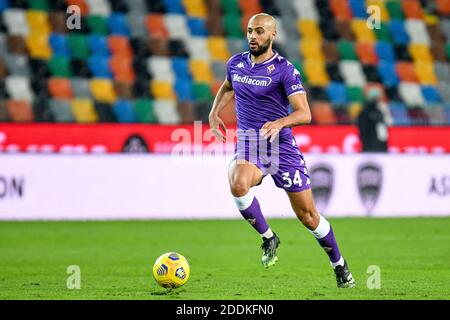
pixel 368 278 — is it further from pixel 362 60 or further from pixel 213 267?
pixel 362 60

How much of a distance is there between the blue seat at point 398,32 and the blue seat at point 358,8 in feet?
2.30

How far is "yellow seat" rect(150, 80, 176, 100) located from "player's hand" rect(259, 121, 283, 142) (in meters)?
13.4

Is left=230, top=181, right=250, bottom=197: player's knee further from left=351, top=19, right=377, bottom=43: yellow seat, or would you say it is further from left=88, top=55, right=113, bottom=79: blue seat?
left=351, top=19, right=377, bottom=43: yellow seat

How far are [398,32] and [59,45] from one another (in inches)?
324

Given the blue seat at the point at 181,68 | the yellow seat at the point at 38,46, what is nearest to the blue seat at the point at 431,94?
the blue seat at the point at 181,68

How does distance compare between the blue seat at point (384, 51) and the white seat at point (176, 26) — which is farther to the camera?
the blue seat at point (384, 51)

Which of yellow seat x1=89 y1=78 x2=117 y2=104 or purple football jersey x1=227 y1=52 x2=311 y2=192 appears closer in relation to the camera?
purple football jersey x1=227 y1=52 x2=311 y2=192

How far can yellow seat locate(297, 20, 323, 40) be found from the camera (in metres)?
24.4

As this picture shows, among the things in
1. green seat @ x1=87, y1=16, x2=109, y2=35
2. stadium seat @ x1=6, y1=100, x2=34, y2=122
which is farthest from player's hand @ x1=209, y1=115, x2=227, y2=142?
green seat @ x1=87, y1=16, x2=109, y2=35

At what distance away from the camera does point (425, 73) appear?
24.5m

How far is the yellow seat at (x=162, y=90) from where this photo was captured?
21781mm

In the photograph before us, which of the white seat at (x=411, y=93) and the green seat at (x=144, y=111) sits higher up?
the white seat at (x=411, y=93)

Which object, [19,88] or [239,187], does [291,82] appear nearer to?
[239,187]

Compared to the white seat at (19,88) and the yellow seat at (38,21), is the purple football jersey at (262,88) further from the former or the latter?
the yellow seat at (38,21)
